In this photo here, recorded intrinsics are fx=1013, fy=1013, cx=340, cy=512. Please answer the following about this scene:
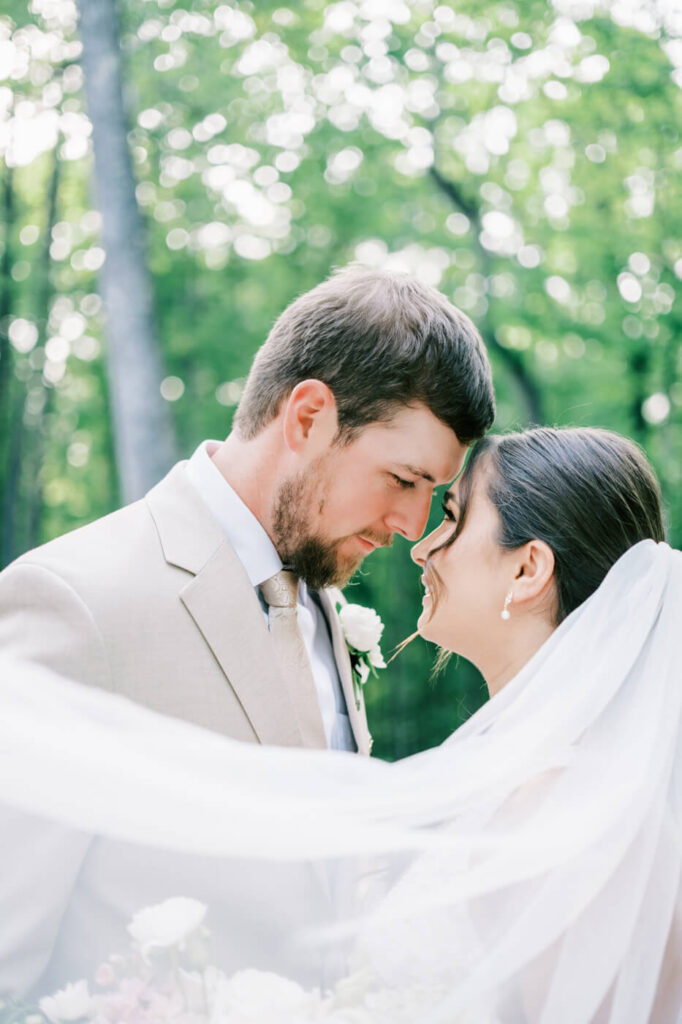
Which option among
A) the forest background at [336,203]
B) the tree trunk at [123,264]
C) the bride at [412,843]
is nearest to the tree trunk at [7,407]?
the forest background at [336,203]

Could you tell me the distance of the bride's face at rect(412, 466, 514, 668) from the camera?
285 centimetres

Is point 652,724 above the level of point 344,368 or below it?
below

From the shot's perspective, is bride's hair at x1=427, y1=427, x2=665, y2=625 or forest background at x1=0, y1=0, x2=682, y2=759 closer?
bride's hair at x1=427, y1=427, x2=665, y2=625

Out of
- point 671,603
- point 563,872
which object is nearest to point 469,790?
point 563,872

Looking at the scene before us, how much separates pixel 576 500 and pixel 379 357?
0.67 metres

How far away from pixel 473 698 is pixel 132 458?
9.32 meters

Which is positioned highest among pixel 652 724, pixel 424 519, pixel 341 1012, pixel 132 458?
pixel 424 519

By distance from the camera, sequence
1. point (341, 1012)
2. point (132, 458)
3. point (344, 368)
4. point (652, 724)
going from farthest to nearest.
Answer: point (132, 458), point (344, 368), point (652, 724), point (341, 1012)

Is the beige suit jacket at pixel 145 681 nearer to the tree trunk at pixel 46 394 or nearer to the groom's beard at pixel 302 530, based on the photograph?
the groom's beard at pixel 302 530

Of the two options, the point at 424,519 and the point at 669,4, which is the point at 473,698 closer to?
the point at 669,4

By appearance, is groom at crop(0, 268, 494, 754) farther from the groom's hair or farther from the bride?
the bride

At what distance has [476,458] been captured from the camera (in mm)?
2973

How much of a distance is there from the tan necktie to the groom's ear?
355 millimetres

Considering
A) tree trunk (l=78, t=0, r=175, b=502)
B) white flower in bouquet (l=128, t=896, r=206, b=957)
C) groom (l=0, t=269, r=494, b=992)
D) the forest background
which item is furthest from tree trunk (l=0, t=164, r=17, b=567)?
white flower in bouquet (l=128, t=896, r=206, b=957)
